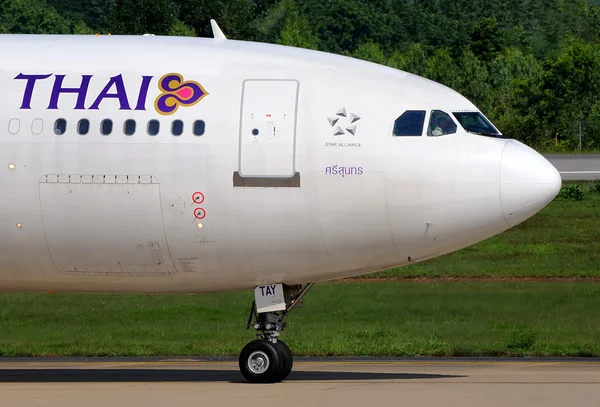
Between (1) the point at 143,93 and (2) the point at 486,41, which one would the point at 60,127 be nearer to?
(1) the point at 143,93

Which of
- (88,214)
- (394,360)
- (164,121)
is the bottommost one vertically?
(394,360)

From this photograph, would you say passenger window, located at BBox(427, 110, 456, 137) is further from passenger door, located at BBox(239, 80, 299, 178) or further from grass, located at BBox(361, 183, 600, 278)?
grass, located at BBox(361, 183, 600, 278)

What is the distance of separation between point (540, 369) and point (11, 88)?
11.6 meters

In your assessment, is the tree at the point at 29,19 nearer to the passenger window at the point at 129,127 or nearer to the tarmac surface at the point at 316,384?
the tarmac surface at the point at 316,384

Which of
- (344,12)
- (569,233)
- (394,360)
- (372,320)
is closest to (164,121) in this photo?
(394,360)

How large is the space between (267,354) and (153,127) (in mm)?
4451

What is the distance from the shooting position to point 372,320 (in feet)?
124

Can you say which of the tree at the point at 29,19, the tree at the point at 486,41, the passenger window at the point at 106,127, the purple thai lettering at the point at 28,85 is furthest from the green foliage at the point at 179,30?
the passenger window at the point at 106,127

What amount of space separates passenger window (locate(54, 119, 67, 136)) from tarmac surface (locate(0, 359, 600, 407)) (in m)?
4.42

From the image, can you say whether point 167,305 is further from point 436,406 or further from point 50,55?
point 436,406

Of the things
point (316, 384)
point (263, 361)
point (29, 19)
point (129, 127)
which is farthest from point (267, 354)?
point (29, 19)

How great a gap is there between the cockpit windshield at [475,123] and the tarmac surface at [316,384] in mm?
4356

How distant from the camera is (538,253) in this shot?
160ft

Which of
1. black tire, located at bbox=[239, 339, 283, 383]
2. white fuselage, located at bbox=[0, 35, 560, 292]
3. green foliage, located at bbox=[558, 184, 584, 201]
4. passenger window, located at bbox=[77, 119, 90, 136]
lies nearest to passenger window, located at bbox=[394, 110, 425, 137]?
white fuselage, located at bbox=[0, 35, 560, 292]
